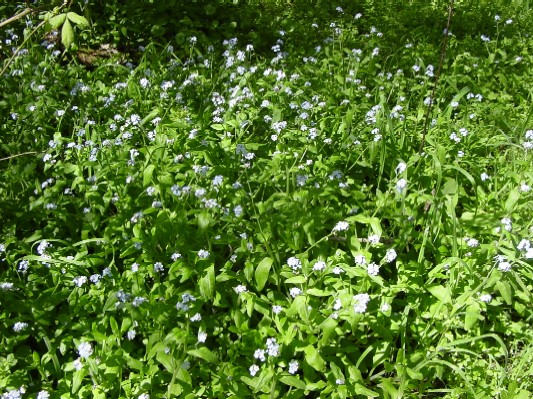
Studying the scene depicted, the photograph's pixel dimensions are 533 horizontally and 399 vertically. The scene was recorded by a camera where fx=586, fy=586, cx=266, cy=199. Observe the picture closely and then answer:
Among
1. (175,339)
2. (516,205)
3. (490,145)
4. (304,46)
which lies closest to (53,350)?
(175,339)

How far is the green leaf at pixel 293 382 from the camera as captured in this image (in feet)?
7.81

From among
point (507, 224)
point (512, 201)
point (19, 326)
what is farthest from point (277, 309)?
point (512, 201)

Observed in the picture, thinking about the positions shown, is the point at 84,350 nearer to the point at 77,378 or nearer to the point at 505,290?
the point at 77,378

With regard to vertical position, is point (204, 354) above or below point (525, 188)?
below

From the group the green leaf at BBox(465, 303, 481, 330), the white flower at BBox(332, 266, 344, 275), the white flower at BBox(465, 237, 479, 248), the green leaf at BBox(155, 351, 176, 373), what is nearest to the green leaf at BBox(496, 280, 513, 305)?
the green leaf at BBox(465, 303, 481, 330)

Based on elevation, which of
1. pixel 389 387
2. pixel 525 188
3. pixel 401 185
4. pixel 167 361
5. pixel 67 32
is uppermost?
pixel 67 32

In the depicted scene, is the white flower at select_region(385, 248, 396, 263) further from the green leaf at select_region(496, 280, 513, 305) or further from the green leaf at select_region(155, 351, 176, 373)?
the green leaf at select_region(155, 351, 176, 373)

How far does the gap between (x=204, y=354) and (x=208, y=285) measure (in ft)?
1.02

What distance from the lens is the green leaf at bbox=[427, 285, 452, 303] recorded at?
2645 mm

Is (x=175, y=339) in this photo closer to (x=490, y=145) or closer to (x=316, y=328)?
(x=316, y=328)

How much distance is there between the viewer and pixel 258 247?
109 inches

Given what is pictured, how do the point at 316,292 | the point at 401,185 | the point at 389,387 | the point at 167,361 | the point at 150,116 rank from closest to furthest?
1. the point at 167,361
2. the point at 389,387
3. the point at 316,292
4. the point at 401,185
5. the point at 150,116

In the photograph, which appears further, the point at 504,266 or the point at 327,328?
the point at 504,266

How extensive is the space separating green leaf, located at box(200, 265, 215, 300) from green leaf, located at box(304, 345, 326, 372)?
48 centimetres
